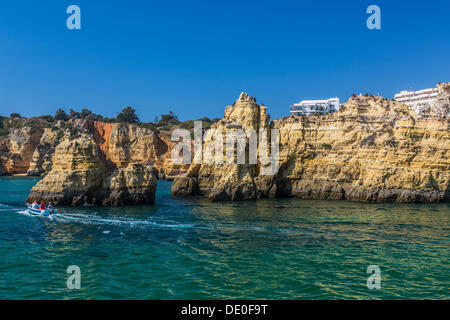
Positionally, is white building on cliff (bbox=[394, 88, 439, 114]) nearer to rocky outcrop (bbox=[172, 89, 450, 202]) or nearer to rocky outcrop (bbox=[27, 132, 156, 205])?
rocky outcrop (bbox=[172, 89, 450, 202])

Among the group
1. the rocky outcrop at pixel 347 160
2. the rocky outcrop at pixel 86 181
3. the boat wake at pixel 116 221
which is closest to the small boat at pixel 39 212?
the boat wake at pixel 116 221

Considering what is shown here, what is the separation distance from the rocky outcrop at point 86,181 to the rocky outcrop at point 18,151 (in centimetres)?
6790

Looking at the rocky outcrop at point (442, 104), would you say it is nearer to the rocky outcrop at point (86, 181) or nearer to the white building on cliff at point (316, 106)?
the rocky outcrop at point (86, 181)

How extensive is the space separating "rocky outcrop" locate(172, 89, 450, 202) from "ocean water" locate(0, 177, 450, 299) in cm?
969

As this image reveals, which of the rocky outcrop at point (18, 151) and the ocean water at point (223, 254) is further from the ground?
the rocky outcrop at point (18, 151)

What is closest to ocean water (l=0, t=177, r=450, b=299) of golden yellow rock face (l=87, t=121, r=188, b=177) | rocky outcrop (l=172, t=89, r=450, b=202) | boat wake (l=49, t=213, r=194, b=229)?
boat wake (l=49, t=213, r=194, b=229)

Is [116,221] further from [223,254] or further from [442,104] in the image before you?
[442,104]

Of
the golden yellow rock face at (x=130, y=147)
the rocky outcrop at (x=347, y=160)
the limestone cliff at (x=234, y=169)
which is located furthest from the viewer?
the golden yellow rock face at (x=130, y=147)

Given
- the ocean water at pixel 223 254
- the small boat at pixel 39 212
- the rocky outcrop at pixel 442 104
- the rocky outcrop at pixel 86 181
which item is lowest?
the ocean water at pixel 223 254

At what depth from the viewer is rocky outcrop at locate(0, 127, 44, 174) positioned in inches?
3745

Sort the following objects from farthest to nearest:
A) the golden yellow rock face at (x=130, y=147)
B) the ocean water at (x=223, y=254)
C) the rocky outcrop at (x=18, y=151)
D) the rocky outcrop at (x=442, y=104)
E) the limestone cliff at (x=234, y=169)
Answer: the rocky outcrop at (x=18, y=151), the golden yellow rock face at (x=130, y=147), the rocky outcrop at (x=442, y=104), the limestone cliff at (x=234, y=169), the ocean water at (x=223, y=254)

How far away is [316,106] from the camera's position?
11944 centimetres

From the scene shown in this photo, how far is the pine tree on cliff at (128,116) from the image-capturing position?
429 feet

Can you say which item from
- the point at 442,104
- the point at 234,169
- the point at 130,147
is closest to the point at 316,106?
the point at 130,147
